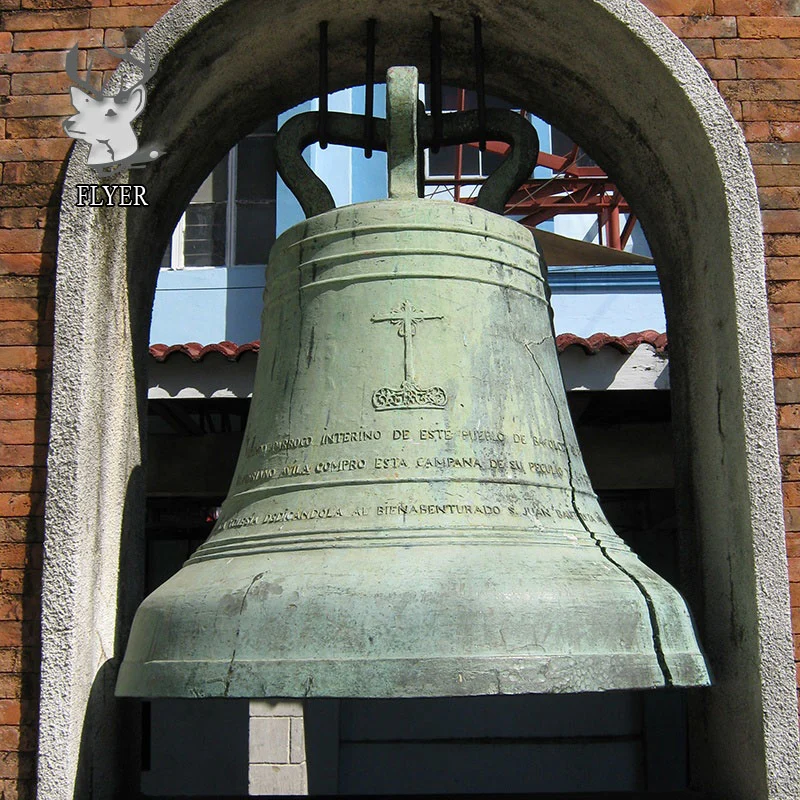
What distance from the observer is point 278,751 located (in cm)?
848

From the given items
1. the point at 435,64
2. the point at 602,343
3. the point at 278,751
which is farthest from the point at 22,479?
the point at 278,751

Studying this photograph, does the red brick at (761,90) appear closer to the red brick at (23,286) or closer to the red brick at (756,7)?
the red brick at (756,7)

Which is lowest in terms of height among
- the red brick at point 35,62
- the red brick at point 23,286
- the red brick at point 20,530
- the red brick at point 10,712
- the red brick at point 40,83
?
the red brick at point 10,712

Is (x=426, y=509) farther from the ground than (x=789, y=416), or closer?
closer

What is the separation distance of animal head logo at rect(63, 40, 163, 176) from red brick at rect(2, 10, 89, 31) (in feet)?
0.67

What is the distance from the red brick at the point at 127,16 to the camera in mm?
3627

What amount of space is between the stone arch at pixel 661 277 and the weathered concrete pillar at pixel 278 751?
5090 millimetres

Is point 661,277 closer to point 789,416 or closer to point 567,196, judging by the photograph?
point 789,416

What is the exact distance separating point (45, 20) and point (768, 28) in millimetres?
2186

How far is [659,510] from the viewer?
337 inches

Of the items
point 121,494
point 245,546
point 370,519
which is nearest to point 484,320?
point 370,519

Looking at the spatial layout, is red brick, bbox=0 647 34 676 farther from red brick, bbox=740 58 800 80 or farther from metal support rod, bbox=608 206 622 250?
metal support rod, bbox=608 206 622 250

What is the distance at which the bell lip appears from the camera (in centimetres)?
247

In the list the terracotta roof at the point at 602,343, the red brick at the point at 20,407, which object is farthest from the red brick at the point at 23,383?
the terracotta roof at the point at 602,343
